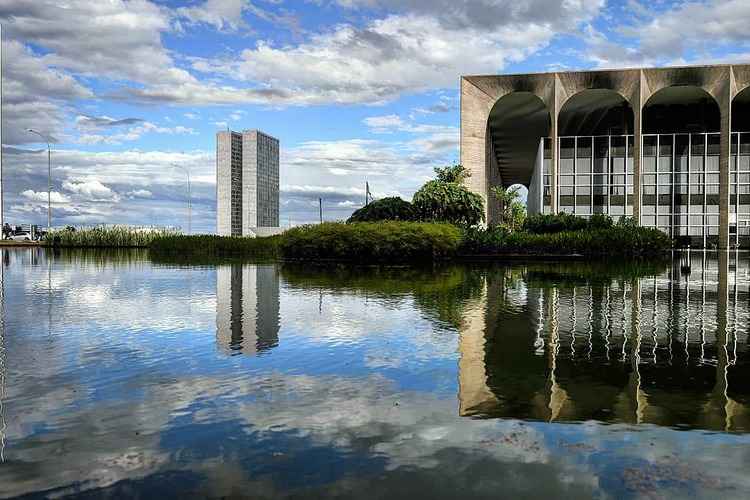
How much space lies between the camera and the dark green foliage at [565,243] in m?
34.3

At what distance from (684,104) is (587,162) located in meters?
10.7

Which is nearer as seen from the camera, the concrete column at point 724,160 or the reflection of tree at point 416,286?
the reflection of tree at point 416,286

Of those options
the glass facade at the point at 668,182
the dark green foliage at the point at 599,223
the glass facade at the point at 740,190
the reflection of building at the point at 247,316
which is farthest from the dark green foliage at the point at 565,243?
the glass facade at the point at 740,190

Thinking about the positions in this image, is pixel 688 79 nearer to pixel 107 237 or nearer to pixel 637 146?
pixel 637 146

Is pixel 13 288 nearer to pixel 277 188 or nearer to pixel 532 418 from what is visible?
pixel 532 418

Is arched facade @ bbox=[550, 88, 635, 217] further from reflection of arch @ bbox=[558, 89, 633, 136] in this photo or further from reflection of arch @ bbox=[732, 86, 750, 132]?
reflection of arch @ bbox=[732, 86, 750, 132]

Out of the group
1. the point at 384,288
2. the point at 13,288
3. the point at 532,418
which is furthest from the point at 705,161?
the point at 532,418

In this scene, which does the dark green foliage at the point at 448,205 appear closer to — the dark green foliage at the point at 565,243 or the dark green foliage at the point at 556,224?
the dark green foliage at the point at 556,224

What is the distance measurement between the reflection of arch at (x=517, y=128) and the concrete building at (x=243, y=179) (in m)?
41.0

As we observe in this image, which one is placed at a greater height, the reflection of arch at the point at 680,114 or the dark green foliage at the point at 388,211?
the reflection of arch at the point at 680,114

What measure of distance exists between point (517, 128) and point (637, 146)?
63.5 ft

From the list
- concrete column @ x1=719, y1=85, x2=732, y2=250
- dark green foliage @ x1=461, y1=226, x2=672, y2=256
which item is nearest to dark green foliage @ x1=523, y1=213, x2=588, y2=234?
dark green foliage @ x1=461, y1=226, x2=672, y2=256

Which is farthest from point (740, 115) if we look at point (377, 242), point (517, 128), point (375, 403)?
point (375, 403)

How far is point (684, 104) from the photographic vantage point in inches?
2248
